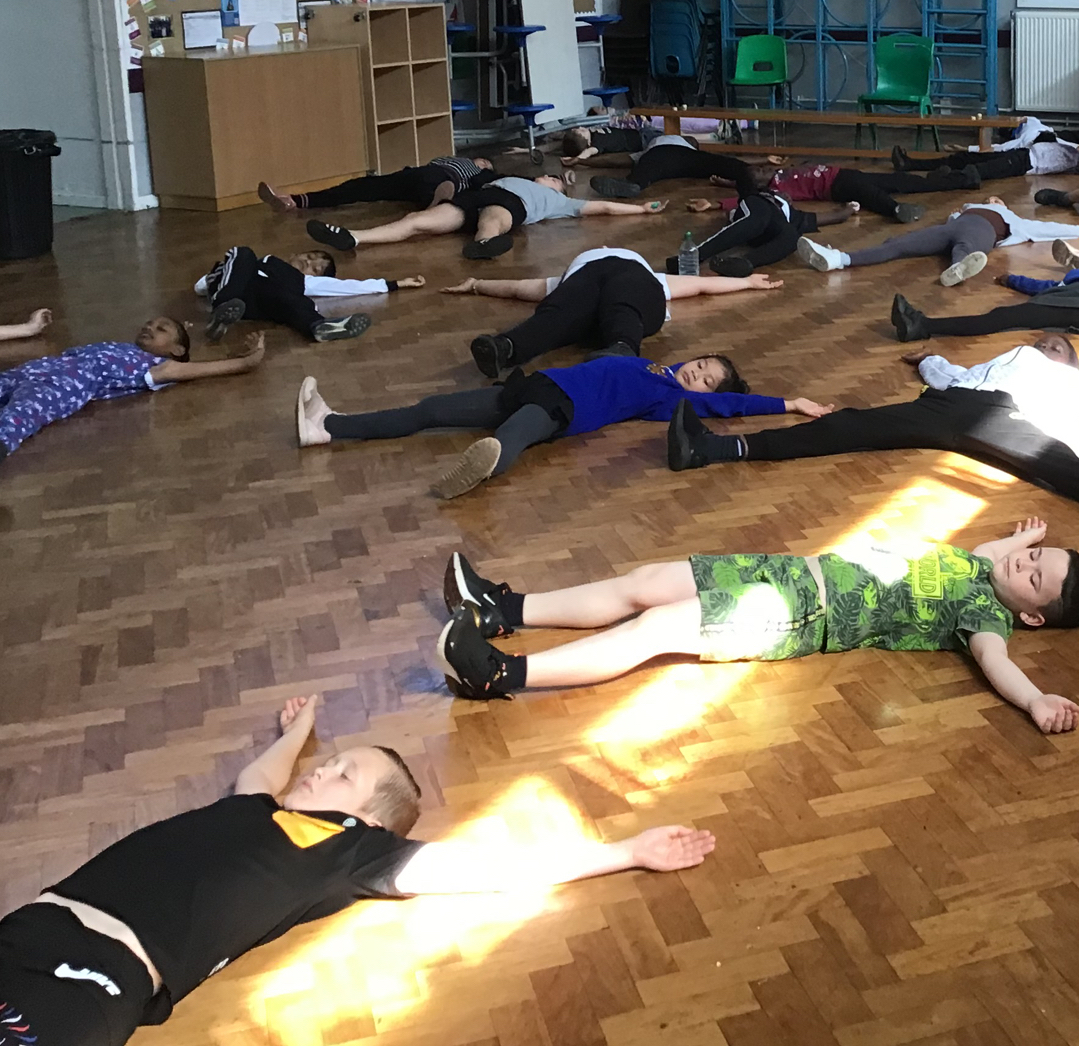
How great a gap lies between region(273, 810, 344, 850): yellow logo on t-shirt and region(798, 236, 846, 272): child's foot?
186 inches

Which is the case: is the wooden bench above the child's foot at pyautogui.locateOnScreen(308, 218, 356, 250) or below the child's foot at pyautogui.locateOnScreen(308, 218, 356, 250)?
above

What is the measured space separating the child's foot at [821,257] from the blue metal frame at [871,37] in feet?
16.5

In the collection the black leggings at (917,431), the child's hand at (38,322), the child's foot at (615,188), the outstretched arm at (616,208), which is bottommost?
the black leggings at (917,431)

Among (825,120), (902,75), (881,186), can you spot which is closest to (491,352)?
(881,186)

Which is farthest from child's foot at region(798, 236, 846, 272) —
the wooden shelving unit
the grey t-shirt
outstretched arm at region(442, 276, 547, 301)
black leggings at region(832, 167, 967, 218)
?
the wooden shelving unit

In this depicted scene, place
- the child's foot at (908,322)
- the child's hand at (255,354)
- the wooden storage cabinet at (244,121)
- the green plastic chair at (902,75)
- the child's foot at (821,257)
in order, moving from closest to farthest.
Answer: the child's hand at (255,354), the child's foot at (908,322), the child's foot at (821,257), the wooden storage cabinet at (244,121), the green plastic chair at (902,75)

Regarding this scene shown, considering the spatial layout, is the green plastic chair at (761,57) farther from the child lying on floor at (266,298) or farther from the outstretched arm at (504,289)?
the child lying on floor at (266,298)

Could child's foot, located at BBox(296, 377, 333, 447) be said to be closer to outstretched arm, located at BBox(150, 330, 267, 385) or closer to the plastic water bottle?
outstretched arm, located at BBox(150, 330, 267, 385)

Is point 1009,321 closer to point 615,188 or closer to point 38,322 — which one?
point 615,188

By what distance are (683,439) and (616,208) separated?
3.98m

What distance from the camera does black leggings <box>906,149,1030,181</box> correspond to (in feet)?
27.3

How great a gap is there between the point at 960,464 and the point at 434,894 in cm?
243

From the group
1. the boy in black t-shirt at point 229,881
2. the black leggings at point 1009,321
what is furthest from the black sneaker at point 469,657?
the black leggings at point 1009,321

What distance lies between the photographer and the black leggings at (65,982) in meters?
1.75
